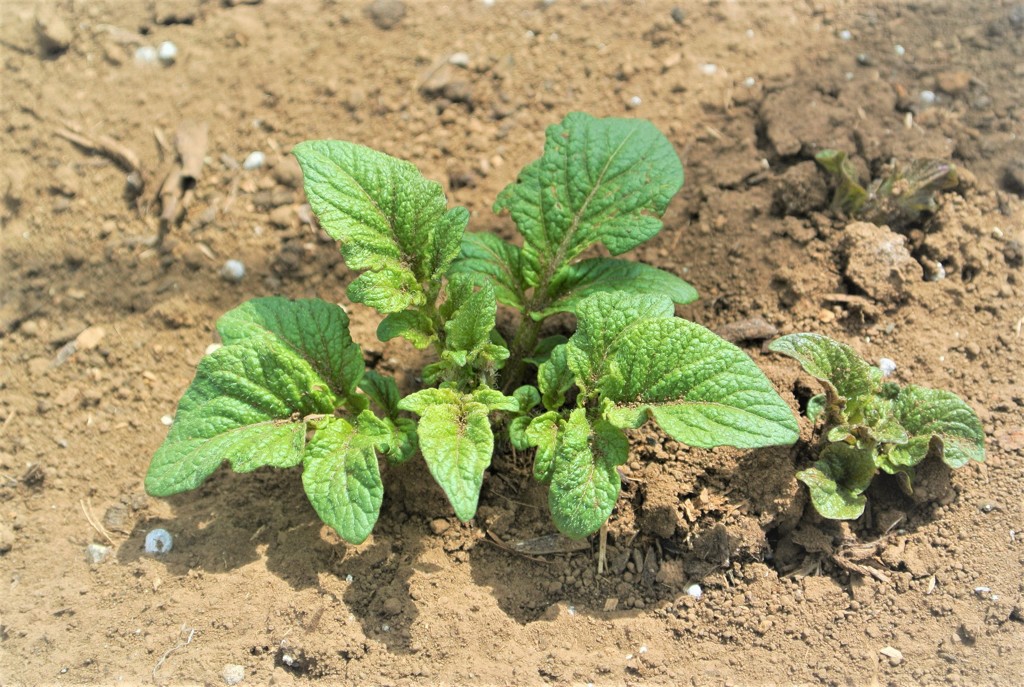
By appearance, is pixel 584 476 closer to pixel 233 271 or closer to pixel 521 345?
pixel 521 345

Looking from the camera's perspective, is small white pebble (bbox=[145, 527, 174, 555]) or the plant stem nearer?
small white pebble (bbox=[145, 527, 174, 555])

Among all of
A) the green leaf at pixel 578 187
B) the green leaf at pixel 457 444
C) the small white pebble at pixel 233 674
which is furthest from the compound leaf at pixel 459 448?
the small white pebble at pixel 233 674

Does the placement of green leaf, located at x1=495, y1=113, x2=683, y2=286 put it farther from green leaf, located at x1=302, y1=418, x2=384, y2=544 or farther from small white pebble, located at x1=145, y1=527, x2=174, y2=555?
small white pebble, located at x1=145, y1=527, x2=174, y2=555

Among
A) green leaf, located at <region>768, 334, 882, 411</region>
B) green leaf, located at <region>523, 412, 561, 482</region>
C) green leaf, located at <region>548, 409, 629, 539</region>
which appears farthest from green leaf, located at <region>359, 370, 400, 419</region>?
green leaf, located at <region>768, 334, 882, 411</region>

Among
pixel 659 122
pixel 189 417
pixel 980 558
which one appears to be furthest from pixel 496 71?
pixel 980 558

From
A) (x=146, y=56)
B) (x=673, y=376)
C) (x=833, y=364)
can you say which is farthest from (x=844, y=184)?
(x=146, y=56)

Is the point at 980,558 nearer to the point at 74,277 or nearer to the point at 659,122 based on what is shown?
the point at 659,122
